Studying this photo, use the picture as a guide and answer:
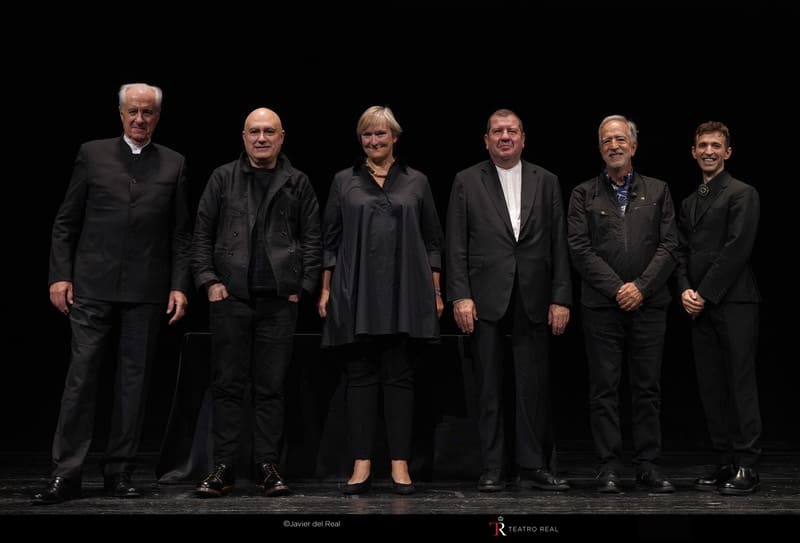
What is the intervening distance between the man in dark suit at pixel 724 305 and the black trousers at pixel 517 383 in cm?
63

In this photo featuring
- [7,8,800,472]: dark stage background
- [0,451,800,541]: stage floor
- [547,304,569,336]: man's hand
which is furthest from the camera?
[7,8,800,472]: dark stage background

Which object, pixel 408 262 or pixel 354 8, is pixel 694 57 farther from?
pixel 408 262

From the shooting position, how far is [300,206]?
372 centimetres

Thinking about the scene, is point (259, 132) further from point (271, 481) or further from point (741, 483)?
point (741, 483)

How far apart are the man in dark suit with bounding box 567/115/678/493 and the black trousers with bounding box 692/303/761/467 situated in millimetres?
204

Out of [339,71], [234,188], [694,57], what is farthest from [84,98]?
[694,57]

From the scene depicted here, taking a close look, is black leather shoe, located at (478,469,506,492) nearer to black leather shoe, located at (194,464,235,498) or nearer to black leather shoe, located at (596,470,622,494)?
black leather shoe, located at (596,470,622,494)

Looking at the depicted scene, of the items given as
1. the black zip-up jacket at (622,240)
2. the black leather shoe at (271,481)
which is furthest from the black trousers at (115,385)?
the black zip-up jacket at (622,240)

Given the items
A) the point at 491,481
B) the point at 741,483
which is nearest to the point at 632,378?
the point at 741,483

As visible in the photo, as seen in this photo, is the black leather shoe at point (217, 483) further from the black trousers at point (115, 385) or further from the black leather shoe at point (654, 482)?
the black leather shoe at point (654, 482)

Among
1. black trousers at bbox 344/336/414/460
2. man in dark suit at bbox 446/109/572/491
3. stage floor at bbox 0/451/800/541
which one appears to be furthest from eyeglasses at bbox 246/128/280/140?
stage floor at bbox 0/451/800/541

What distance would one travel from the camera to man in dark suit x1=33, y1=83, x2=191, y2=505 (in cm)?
356

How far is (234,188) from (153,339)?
651 millimetres

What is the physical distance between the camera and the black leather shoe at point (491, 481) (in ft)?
12.0
